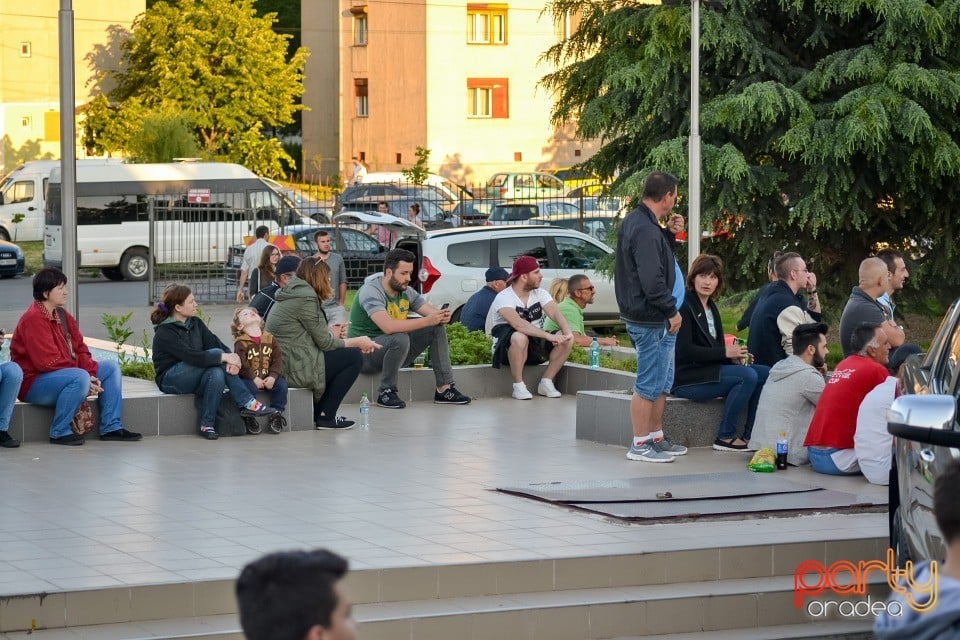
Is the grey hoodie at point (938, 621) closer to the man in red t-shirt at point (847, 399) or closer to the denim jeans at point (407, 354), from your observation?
the man in red t-shirt at point (847, 399)

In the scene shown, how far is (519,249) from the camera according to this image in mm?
23500

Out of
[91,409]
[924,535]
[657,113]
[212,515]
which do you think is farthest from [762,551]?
[657,113]

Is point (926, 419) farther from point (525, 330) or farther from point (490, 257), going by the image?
point (490, 257)

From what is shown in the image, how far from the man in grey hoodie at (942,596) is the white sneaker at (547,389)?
11204 millimetres

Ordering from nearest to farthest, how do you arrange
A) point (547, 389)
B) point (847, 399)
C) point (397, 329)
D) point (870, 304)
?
1. point (847, 399)
2. point (870, 304)
3. point (397, 329)
4. point (547, 389)

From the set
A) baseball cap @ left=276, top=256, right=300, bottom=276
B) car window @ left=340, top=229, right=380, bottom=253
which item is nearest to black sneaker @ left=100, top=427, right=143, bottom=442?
baseball cap @ left=276, top=256, right=300, bottom=276

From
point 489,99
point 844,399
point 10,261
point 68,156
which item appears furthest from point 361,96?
point 844,399

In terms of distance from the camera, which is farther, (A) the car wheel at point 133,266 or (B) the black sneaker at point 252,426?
(A) the car wheel at point 133,266

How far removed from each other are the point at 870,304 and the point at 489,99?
1986 inches

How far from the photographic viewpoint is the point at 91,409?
A: 1250 cm

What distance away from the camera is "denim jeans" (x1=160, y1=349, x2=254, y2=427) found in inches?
495

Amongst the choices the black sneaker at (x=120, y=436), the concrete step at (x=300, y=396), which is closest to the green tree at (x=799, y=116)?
the concrete step at (x=300, y=396)

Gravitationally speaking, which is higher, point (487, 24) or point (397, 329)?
point (487, 24)

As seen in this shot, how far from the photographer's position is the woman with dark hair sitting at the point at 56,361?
11867mm
